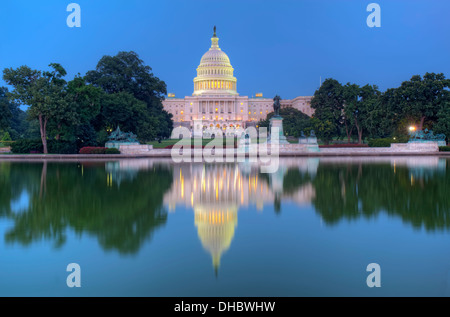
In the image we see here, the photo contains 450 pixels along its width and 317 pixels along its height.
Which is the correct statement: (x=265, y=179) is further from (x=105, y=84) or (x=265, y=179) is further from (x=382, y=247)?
(x=105, y=84)

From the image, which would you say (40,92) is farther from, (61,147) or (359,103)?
(359,103)

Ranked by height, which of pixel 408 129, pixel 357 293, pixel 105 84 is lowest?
pixel 357 293

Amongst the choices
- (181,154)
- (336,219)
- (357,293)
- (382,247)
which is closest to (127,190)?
(336,219)

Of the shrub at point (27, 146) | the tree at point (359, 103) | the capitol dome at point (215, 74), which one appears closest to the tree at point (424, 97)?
the tree at point (359, 103)

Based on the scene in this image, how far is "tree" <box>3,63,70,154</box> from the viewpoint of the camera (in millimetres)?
34875

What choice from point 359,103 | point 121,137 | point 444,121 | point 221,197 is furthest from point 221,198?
point 359,103

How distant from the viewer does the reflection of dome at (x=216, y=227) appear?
23.8 feet

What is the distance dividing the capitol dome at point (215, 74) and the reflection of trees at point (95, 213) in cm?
11613

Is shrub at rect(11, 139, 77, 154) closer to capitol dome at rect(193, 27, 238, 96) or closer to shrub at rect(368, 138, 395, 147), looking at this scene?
shrub at rect(368, 138, 395, 147)

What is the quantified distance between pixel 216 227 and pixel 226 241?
3.70ft


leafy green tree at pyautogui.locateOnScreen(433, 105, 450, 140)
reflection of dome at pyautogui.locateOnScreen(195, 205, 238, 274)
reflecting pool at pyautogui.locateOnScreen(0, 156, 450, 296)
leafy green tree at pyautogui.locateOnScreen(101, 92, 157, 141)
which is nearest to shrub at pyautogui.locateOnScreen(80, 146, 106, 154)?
leafy green tree at pyautogui.locateOnScreen(101, 92, 157, 141)

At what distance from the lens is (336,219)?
9.38 metres

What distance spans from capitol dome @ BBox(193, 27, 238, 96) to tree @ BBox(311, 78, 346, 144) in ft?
255
